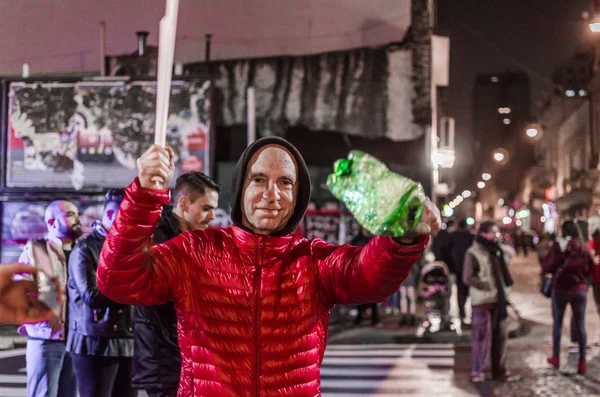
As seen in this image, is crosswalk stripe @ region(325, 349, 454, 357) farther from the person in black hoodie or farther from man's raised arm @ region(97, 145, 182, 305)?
man's raised arm @ region(97, 145, 182, 305)

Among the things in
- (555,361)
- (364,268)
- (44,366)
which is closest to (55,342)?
(44,366)

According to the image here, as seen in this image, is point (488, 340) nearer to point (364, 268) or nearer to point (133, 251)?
point (364, 268)

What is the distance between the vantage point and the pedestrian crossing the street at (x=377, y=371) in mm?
9188

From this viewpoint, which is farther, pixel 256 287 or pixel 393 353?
pixel 393 353

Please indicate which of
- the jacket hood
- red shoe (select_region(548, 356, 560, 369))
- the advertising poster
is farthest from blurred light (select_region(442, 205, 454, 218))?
the jacket hood

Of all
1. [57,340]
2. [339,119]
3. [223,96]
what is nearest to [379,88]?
[339,119]

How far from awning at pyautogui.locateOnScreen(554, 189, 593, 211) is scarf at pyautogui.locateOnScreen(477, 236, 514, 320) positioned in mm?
43301

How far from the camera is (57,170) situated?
16969 millimetres

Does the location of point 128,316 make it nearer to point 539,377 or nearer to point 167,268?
point 167,268

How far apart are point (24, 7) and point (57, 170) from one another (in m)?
3.83

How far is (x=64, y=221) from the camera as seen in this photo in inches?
234

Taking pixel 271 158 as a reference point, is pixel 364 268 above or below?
below

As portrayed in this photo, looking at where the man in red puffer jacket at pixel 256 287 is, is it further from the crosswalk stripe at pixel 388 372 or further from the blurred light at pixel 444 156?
the blurred light at pixel 444 156

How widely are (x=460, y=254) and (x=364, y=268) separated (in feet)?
44.4
